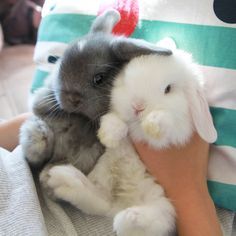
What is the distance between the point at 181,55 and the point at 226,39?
0.10 metres

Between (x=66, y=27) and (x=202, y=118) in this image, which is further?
(x=66, y=27)

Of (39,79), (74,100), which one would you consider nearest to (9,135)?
(39,79)

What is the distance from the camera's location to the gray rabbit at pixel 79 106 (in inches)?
30.8

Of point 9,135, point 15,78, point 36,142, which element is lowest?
point 15,78

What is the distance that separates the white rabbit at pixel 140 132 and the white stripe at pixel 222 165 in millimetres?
75

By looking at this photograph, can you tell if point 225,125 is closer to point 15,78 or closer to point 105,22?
point 105,22

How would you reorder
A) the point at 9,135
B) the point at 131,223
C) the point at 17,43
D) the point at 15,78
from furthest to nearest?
the point at 17,43 < the point at 15,78 < the point at 9,135 < the point at 131,223

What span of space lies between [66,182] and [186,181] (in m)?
0.23

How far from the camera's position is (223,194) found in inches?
33.0

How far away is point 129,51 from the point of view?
0.76 m

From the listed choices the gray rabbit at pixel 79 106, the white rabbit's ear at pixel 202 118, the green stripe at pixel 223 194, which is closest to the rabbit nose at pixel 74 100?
the gray rabbit at pixel 79 106

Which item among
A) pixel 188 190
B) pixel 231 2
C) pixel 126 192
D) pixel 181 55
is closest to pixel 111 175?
pixel 126 192

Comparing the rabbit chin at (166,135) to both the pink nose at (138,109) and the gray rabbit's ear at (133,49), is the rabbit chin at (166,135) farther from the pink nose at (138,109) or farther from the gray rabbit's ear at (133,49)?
the gray rabbit's ear at (133,49)

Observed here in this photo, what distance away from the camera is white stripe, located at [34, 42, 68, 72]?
1024mm
